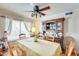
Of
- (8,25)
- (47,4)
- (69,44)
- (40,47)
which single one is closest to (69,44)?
(69,44)

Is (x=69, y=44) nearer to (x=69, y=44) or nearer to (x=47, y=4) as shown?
(x=69, y=44)

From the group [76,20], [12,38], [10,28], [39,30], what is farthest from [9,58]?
[76,20]

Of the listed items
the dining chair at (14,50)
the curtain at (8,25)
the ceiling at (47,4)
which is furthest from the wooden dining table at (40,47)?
the ceiling at (47,4)

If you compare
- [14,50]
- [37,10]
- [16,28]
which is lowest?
[14,50]

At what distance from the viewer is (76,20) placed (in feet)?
6.49

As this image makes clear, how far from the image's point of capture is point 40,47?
1999mm

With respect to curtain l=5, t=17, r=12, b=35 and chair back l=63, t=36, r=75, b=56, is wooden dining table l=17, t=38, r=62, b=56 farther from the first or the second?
curtain l=5, t=17, r=12, b=35

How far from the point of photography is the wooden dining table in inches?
78.4

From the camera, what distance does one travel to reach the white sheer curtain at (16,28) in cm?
199

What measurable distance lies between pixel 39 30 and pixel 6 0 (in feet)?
2.17

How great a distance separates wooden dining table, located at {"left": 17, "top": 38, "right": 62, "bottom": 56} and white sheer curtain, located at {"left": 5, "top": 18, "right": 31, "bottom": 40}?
0.11m

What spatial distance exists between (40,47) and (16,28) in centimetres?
45

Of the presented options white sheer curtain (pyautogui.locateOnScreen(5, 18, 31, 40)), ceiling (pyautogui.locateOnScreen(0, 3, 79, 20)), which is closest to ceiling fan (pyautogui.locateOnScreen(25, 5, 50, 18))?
ceiling (pyautogui.locateOnScreen(0, 3, 79, 20))

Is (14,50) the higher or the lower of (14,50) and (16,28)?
the lower
